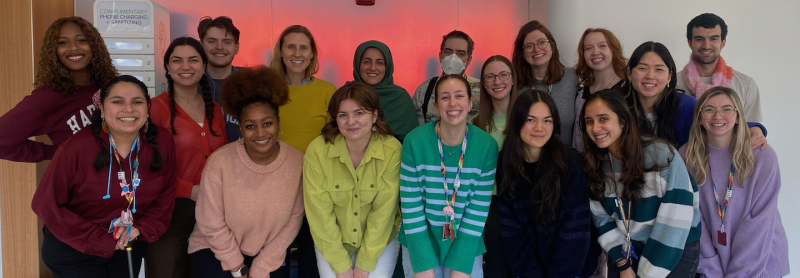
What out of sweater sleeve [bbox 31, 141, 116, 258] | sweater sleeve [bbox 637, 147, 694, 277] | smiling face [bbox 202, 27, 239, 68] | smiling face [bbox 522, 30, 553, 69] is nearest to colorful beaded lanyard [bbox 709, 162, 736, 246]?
sweater sleeve [bbox 637, 147, 694, 277]

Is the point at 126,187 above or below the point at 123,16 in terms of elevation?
below

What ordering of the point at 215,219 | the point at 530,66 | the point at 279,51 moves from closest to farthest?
the point at 215,219 < the point at 279,51 < the point at 530,66

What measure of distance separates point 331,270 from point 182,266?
86cm

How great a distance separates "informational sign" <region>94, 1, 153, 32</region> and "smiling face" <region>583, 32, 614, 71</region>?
3645mm

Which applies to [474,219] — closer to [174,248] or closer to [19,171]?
[174,248]

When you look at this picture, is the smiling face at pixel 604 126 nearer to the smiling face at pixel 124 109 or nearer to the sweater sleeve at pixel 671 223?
the sweater sleeve at pixel 671 223

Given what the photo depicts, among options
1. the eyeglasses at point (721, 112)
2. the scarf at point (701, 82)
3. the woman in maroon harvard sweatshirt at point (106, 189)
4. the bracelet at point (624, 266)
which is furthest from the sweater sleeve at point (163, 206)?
the scarf at point (701, 82)

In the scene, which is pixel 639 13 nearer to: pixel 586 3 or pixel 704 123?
pixel 586 3

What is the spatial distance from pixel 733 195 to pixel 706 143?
31 centimetres

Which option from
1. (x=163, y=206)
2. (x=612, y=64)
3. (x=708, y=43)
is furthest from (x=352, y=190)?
(x=708, y=43)

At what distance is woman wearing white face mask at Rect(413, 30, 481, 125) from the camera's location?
11.4 feet

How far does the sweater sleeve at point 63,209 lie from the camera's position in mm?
2209

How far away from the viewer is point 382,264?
2646 millimetres

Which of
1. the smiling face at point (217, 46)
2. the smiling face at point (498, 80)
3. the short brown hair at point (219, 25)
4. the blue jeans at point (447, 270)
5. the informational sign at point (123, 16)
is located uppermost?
the informational sign at point (123, 16)
